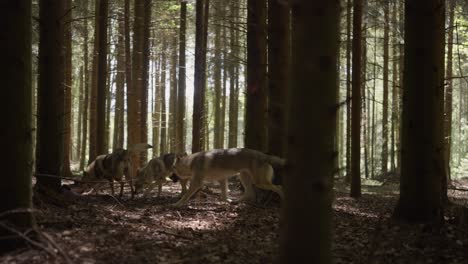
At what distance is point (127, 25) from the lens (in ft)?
60.6

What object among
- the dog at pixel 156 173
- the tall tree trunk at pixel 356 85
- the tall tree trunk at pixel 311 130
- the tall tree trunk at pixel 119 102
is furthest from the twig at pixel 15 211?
the tall tree trunk at pixel 119 102

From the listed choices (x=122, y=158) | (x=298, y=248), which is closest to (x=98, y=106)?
(x=122, y=158)

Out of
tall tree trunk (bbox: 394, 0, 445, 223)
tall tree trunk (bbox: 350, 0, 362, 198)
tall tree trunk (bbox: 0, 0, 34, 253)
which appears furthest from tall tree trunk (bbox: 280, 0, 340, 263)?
tall tree trunk (bbox: 350, 0, 362, 198)

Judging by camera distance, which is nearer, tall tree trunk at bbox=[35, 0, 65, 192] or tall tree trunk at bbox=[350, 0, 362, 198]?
tall tree trunk at bbox=[35, 0, 65, 192]

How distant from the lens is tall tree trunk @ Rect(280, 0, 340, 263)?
3285 millimetres

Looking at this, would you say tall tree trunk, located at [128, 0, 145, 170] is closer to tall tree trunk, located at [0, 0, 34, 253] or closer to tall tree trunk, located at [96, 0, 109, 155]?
tall tree trunk, located at [96, 0, 109, 155]

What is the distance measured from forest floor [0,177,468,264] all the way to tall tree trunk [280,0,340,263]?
64.6 inches

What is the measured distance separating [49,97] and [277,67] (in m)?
4.93

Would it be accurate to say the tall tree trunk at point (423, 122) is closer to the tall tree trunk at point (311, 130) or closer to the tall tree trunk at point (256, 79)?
the tall tree trunk at point (256, 79)

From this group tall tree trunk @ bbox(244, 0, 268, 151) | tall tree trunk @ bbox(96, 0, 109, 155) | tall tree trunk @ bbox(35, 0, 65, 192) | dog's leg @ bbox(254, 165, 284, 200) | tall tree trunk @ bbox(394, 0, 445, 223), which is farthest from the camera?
tall tree trunk @ bbox(96, 0, 109, 155)

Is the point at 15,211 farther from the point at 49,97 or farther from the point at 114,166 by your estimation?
the point at 114,166

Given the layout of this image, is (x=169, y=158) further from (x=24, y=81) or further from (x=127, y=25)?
(x=127, y=25)

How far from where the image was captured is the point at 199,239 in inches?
252

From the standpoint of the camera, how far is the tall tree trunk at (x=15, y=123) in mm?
4984
